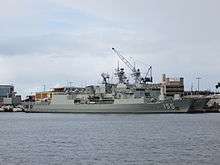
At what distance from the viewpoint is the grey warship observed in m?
141

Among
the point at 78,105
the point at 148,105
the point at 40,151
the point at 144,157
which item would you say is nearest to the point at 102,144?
the point at 40,151

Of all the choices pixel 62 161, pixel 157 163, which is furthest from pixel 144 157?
pixel 62 161

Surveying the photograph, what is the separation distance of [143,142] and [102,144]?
14.6 feet

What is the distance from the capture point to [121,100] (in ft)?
470

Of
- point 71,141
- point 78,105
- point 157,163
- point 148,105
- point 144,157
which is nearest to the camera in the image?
point 157,163

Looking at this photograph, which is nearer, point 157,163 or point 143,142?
point 157,163

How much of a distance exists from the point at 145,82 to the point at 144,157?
122341 mm

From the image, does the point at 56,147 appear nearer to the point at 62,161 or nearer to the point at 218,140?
the point at 62,161

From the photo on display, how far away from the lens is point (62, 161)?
1535 inches

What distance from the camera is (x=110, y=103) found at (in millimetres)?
146750

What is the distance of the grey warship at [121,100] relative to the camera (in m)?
141

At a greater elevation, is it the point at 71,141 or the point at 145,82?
the point at 145,82

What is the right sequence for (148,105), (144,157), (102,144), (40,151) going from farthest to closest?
(148,105), (102,144), (40,151), (144,157)

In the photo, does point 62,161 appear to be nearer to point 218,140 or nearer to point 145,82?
point 218,140
